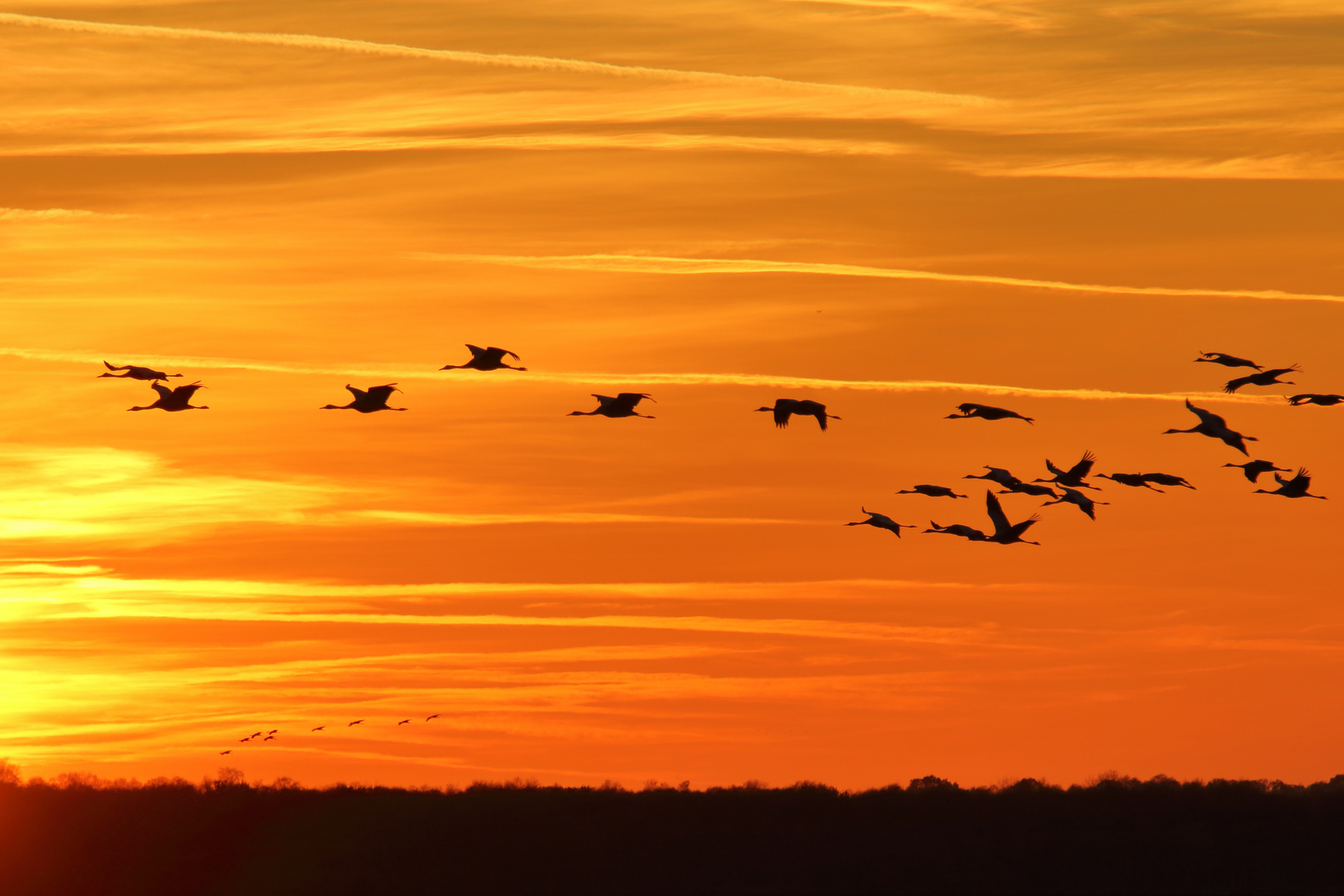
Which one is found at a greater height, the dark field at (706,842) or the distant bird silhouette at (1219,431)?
the distant bird silhouette at (1219,431)

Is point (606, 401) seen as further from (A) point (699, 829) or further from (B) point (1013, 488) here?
(A) point (699, 829)

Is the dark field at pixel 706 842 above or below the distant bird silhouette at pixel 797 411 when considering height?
below

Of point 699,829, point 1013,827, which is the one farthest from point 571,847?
point 1013,827

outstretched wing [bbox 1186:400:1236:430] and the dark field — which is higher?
outstretched wing [bbox 1186:400:1236:430]

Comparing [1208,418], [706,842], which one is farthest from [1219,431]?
[706,842]

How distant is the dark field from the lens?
2507 inches

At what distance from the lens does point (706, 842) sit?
68.5 metres

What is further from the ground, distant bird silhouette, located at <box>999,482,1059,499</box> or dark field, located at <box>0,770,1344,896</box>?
distant bird silhouette, located at <box>999,482,1059,499</box>

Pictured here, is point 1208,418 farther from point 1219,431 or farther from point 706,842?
point 706,842

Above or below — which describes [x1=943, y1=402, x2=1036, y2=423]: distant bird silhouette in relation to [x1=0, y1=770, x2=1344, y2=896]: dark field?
above

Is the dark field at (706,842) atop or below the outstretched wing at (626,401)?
below

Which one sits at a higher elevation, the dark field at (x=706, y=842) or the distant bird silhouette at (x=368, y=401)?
the distant bird silhouette at (x=368, y=401)

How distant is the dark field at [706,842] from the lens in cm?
6369

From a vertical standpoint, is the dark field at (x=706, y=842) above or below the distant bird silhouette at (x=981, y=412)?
below
